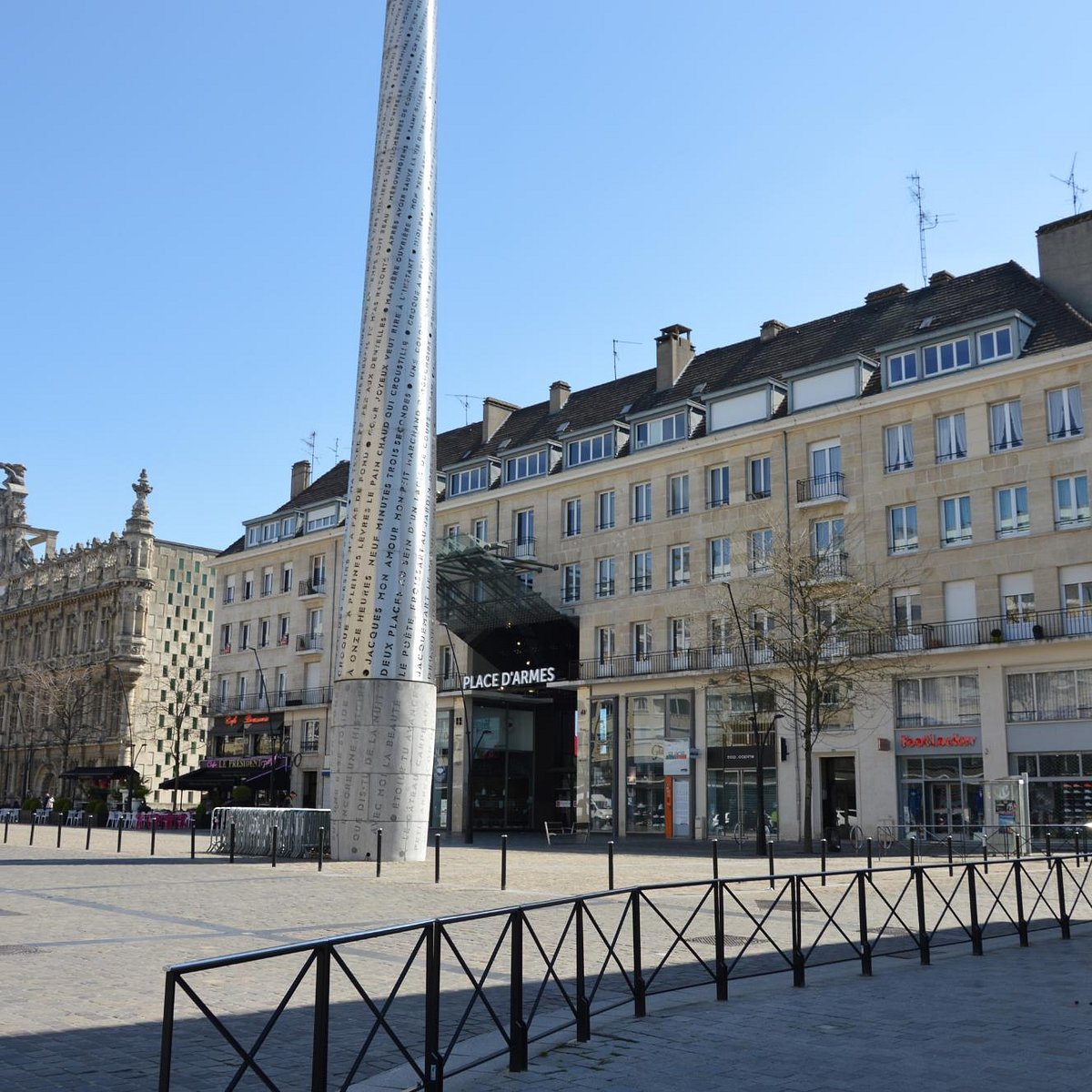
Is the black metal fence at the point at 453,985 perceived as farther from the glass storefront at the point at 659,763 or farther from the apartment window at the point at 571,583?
the apartment window at the point at 571,583

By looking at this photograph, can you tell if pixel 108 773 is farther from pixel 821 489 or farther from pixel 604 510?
pixel 821 489

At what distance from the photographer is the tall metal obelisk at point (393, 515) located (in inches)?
1166

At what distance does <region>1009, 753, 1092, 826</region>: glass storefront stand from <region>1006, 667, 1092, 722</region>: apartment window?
124 cm

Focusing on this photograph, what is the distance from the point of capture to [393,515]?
101 feet

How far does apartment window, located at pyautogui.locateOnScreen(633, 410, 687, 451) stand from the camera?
49062 millimetres

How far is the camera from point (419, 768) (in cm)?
3025

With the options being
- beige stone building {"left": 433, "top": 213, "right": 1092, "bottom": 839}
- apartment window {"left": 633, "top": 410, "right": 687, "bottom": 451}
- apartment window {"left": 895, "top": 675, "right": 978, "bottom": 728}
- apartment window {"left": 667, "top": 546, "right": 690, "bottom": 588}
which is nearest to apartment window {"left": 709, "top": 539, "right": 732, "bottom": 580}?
beige stone building {"left": 433, "top": 213, "right": 1092, "bottom": 839}

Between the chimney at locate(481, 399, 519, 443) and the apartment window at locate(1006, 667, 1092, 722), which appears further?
the chimney at locate(481, 399, 519, 443)

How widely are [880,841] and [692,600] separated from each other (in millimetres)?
14115

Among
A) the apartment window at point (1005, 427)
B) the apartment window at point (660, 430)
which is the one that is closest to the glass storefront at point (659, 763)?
the apartment window at point (660, 430)

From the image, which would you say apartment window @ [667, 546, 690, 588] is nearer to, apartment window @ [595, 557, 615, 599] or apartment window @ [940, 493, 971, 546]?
apartment window @ [595, 557, 615, 599]

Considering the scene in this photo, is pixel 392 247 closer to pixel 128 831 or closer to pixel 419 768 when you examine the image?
pixel 419 768

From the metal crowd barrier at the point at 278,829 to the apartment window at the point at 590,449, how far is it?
81.3ft

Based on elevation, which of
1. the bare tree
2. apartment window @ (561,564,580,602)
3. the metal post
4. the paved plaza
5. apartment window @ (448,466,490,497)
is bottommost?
the paved plaza
